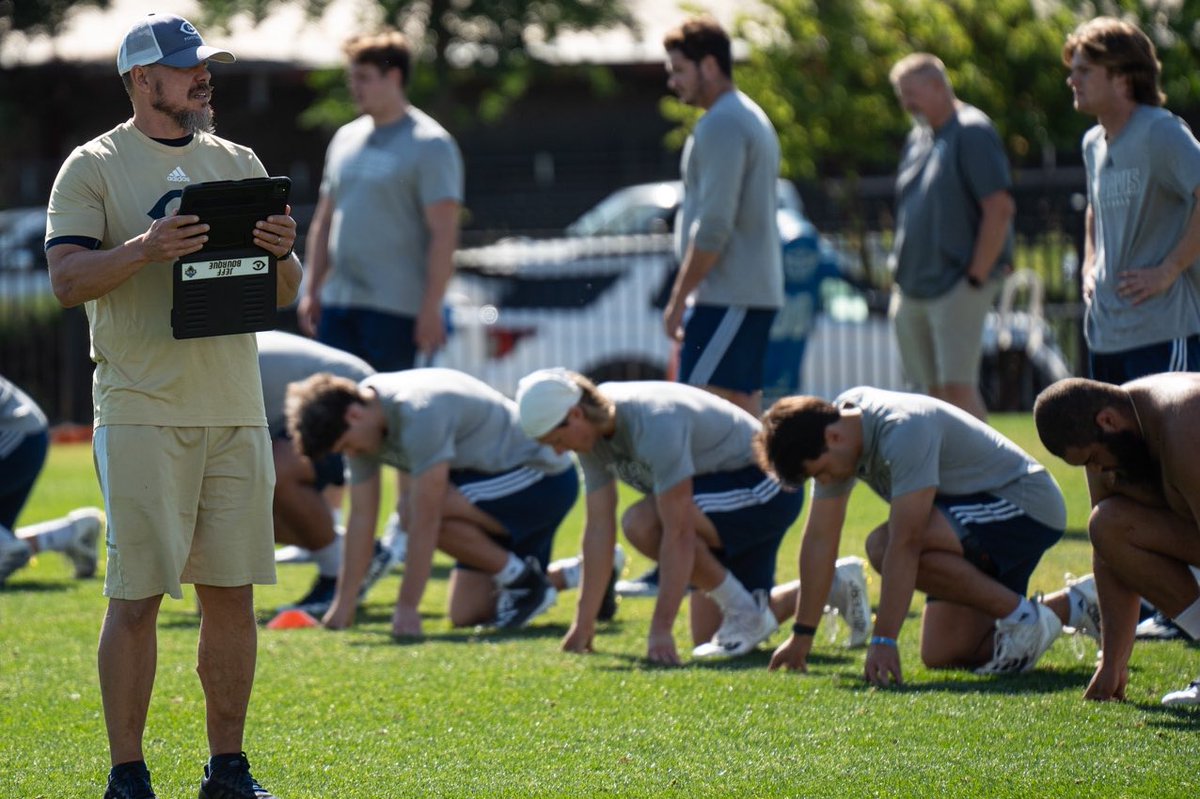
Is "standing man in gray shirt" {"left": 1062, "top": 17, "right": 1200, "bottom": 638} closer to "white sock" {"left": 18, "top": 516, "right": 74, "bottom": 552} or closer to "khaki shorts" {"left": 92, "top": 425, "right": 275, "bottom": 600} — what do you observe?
"khaki shorts" {"left": 92, "top": 425, "right": 275, "bottom": 600}

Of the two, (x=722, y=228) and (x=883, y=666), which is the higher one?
(x=722, y=228)

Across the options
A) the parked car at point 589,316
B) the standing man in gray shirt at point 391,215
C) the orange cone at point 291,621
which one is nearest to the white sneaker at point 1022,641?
the orange cone at point 291,621

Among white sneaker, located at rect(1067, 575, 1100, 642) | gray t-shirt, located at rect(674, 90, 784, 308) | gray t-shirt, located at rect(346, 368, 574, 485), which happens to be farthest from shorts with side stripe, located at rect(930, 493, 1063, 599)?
gray t-shirt, located at rect(674, 90, 784, 308)

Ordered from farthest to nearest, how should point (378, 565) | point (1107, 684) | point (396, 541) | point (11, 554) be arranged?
1. point (396, 541)
2. point (11, 554)
3. point (378, 565)
4. point (1107, 684)

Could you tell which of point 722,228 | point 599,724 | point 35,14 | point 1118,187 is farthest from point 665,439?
point 35,14

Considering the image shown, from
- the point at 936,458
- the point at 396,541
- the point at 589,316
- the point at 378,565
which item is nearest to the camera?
the point at 936,458

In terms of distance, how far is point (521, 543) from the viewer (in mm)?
8383

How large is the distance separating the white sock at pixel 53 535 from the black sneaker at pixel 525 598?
263 cm

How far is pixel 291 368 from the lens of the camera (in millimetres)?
8617

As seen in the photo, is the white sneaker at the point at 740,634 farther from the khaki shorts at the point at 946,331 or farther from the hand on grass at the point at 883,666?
the khaki shorts at the point at 946,331

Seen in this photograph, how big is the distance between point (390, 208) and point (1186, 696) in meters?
4.92

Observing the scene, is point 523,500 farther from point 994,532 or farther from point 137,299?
point 137,299

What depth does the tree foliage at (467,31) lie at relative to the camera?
26.0 m

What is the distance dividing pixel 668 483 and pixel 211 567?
2.49 metres
